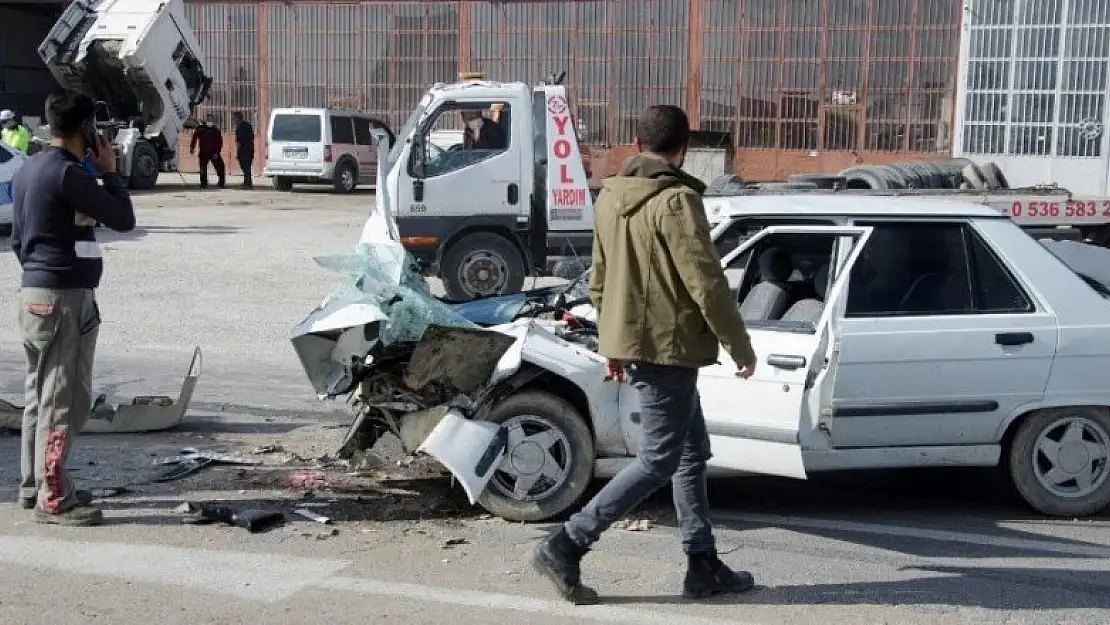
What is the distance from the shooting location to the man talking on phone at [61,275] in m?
5.50

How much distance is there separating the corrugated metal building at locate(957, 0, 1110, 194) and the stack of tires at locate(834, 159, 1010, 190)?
28.4 ft

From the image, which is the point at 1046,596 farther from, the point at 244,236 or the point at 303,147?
the point at 303,147

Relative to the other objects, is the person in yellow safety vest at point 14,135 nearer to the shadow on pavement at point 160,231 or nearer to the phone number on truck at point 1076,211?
the shadow on pavement at point 160,231

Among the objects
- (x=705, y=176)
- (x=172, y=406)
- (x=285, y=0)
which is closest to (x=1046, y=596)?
(x=172, y=406)

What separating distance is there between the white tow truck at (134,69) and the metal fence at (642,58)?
4725 millimetres

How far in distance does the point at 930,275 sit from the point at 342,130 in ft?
78.2

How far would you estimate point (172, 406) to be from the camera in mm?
7473

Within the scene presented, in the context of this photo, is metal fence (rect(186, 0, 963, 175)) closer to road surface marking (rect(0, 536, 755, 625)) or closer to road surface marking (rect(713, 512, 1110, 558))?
road surface marking (rect(713, 512, 1110, 558))

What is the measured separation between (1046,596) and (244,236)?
15.4 metres

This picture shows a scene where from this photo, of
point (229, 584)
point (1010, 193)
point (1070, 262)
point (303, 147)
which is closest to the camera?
point (229, 584)

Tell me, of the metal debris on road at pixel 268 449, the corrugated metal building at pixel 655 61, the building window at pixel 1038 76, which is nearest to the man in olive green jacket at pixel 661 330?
the metal debris on road at pixel 268 449

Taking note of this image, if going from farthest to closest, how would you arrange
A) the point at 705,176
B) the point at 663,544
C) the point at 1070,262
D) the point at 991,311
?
the point at 705,176
the point at 1070,262
the point at 991,311
the point at 663,544

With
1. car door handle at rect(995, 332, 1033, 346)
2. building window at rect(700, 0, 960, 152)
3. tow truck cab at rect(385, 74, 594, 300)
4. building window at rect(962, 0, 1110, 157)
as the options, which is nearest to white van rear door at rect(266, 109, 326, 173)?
building window at rect(700, 0, 960, 152)

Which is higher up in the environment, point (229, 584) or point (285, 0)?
point (285, 0)
